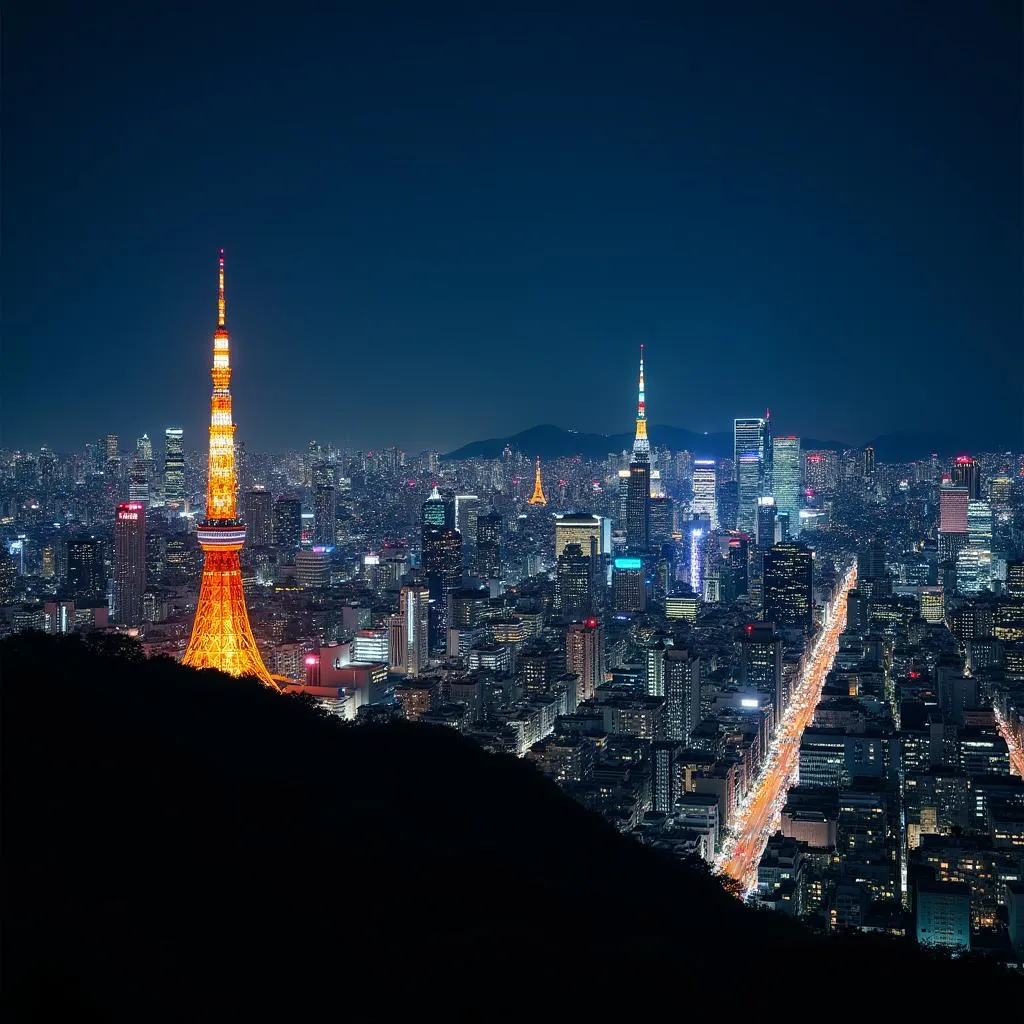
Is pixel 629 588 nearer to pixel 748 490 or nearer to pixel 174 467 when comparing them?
pixel 174 467

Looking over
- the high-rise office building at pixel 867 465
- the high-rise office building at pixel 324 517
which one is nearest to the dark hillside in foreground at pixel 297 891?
the high-rise office building at pixel 324 517

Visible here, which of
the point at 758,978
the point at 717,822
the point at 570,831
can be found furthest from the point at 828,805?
the point at 758,978

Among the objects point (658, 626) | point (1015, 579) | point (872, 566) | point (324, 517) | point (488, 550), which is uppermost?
point (324, 517)

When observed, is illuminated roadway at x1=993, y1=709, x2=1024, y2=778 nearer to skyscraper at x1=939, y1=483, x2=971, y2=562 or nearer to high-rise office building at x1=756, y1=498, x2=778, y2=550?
skyscraper at x1=939, y1=483, x2=971, y2=562

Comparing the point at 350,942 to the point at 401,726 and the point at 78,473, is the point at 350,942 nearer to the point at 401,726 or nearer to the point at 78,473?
the point at 401,726

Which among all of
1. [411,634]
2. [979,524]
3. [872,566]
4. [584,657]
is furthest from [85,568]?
[979,524]
